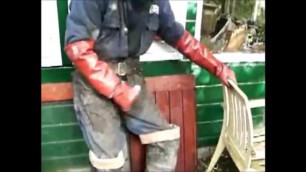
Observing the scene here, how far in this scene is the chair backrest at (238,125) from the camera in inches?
24.3

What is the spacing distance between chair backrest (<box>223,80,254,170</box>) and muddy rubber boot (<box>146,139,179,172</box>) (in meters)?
0.07

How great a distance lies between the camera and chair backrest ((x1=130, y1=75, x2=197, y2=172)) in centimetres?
60

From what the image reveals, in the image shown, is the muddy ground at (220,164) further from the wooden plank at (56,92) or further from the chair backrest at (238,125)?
the wooden plank at (56,92)

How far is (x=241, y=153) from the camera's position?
631 millimetres

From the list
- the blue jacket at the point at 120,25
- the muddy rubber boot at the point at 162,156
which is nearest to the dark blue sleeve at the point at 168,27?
the blue jacket at the point at 120,25

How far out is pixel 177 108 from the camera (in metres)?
0.61

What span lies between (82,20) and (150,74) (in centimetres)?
10

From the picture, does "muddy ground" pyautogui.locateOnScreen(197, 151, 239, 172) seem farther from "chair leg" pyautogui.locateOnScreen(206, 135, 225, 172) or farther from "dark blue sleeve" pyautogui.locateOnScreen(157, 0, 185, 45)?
"dark blue sleeve" pyautogui.locateOnScreen(157, 0, 185, 45)

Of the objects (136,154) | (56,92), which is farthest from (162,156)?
(56,92)

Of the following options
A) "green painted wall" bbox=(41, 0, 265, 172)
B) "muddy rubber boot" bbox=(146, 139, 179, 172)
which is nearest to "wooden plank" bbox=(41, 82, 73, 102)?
"green painted wall" bbox=(41, 0, 265, 172)

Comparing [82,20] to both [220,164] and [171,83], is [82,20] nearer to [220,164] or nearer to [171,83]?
[171,83]
